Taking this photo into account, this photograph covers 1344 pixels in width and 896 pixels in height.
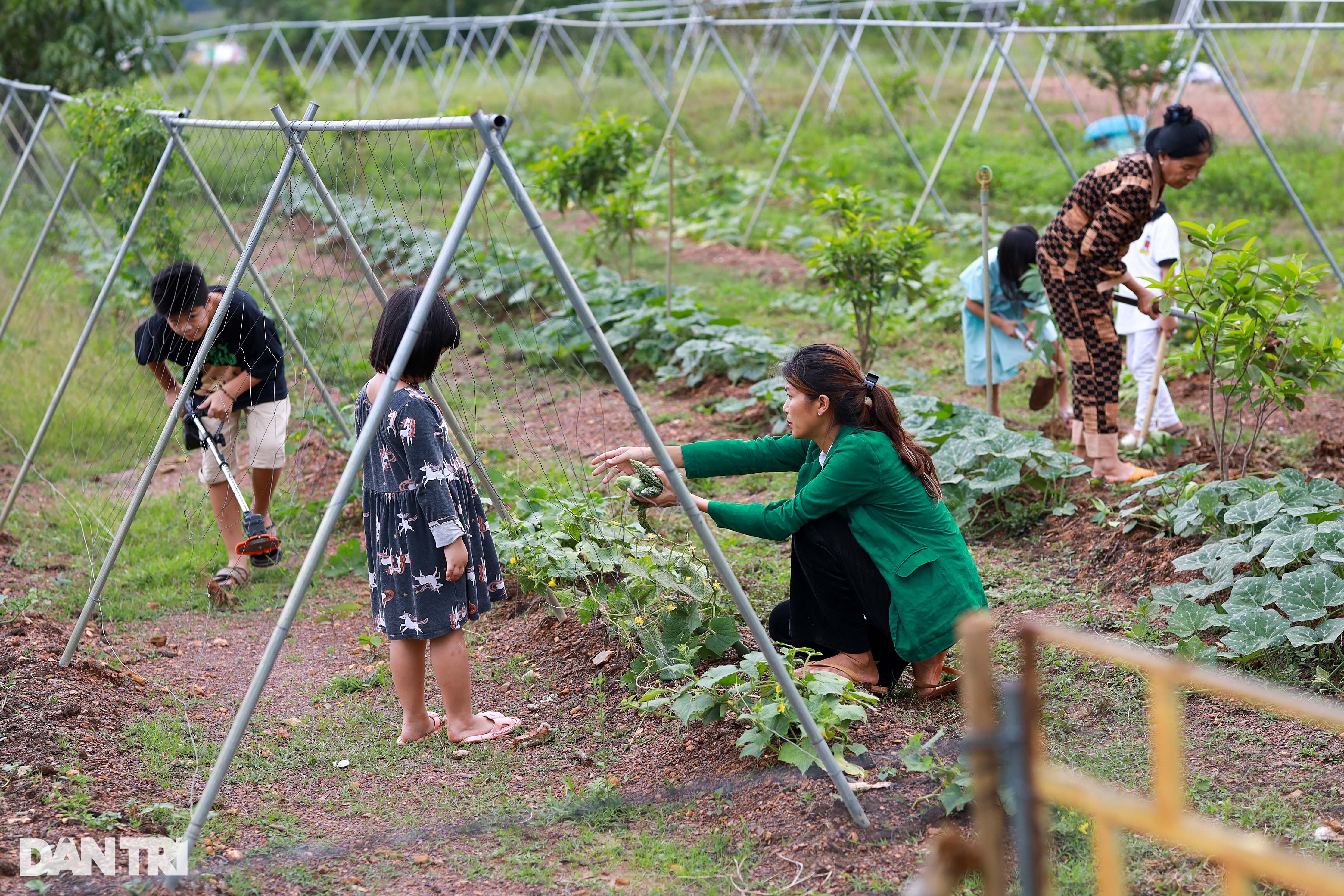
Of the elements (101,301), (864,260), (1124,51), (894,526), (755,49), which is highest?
(755,49)

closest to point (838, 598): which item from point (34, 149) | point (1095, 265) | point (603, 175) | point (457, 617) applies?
point (457, 617)

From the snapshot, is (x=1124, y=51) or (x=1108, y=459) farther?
(x=1124, y=51)

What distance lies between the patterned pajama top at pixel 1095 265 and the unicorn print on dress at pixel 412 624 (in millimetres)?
3111

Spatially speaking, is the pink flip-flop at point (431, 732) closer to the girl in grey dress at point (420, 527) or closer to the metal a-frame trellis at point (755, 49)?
the girl in grey dress at point (420, 527)

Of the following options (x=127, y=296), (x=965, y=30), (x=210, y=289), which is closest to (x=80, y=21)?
(x=127, y=296)

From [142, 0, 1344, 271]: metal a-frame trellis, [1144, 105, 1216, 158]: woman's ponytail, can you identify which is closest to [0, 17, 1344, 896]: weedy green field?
[1144, 105, 1216, 158]: woman's ponytail

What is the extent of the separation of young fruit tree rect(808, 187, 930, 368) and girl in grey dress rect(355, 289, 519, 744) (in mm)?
3279

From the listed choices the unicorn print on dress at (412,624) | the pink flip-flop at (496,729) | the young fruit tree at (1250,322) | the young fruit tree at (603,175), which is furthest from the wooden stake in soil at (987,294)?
the young fruit tree at (603,175)

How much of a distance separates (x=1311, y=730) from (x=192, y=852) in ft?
9.54

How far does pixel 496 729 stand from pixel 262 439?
187cm

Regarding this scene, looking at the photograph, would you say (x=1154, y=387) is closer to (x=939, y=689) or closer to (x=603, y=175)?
(x=939, y=689)

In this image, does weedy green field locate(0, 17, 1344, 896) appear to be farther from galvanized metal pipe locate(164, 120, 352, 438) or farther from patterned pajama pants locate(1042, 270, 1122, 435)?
patterned pajama pants locate(1042, 270, 1122, 435)

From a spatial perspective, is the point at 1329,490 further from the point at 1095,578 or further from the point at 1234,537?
the point at 1095,578

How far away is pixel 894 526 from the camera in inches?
121
